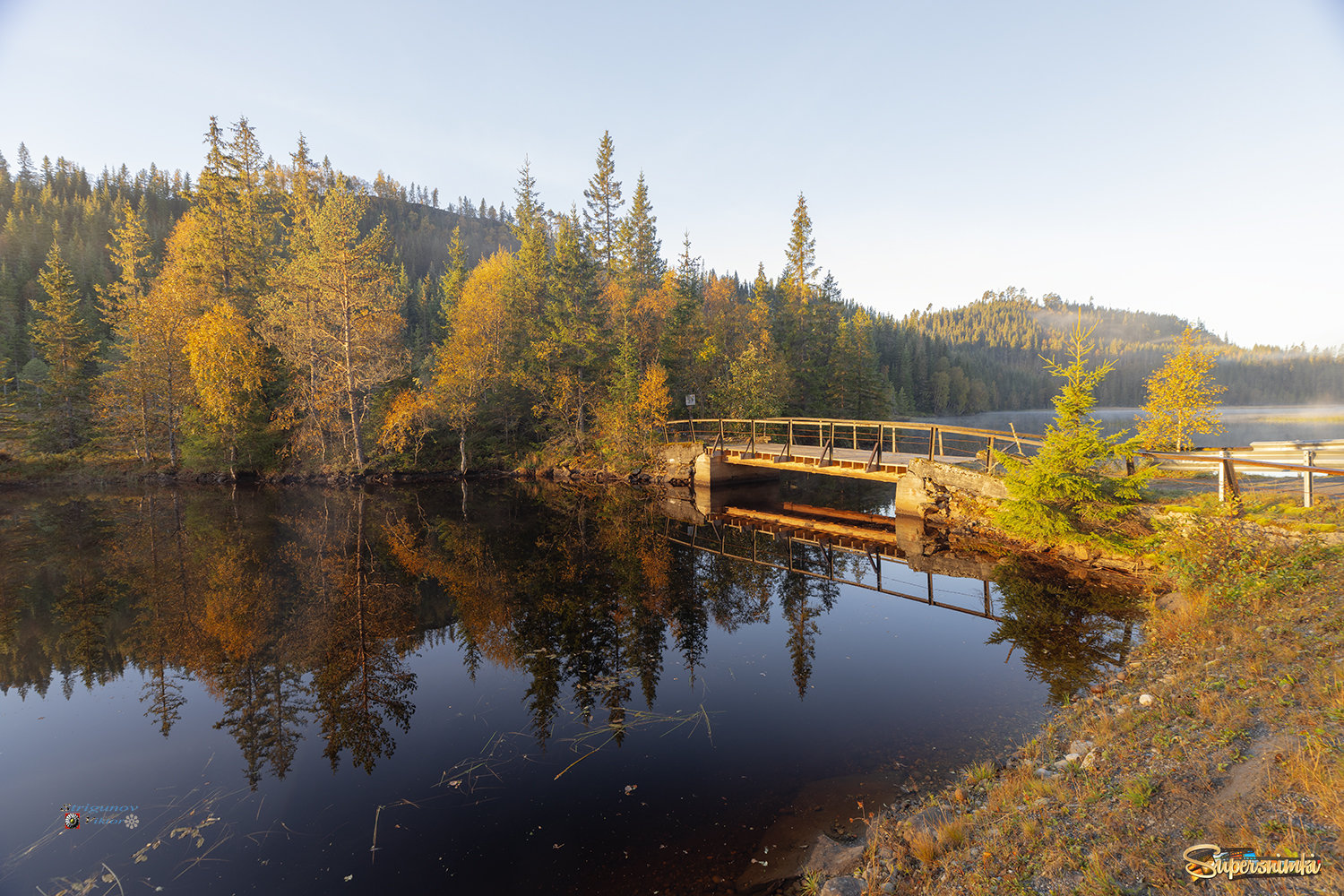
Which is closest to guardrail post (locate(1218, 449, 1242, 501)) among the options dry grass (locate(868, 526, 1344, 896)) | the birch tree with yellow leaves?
dry grass (locate(868, 526, 1344, 896))

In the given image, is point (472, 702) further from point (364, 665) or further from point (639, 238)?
point (639, 238)

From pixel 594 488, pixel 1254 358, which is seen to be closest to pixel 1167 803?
pixel 594 488

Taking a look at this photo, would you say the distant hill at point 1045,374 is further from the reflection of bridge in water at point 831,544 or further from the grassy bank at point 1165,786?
the grassy bank at point 1165,786

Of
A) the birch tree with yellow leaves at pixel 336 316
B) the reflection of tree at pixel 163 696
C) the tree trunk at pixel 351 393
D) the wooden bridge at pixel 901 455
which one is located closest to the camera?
the reflection of tree at pixel 163 696

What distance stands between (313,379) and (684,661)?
3114 centimetres

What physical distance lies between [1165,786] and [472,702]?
8.80 metres

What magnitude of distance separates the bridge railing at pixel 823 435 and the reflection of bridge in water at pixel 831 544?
2.95 m

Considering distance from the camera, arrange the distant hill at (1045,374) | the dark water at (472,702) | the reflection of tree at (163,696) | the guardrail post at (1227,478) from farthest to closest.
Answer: the distant hill at (1045,374) → the guardrail post at (1227,478) → the reflection of tree at (163,696) → the dark water at (472,702)

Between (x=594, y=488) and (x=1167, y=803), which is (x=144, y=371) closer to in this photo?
(x=594, y=488)

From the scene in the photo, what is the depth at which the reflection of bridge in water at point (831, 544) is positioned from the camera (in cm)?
1467

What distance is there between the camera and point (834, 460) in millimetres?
22828

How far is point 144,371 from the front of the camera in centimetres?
3188

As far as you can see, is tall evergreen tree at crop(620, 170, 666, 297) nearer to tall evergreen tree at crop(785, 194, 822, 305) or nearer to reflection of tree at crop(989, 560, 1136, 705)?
tall evergreen tree at crop(785, 194, 822, 305)

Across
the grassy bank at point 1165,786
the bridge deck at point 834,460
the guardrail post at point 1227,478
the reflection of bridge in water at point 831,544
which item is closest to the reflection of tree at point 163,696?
the grassy bank at point 1165,786
